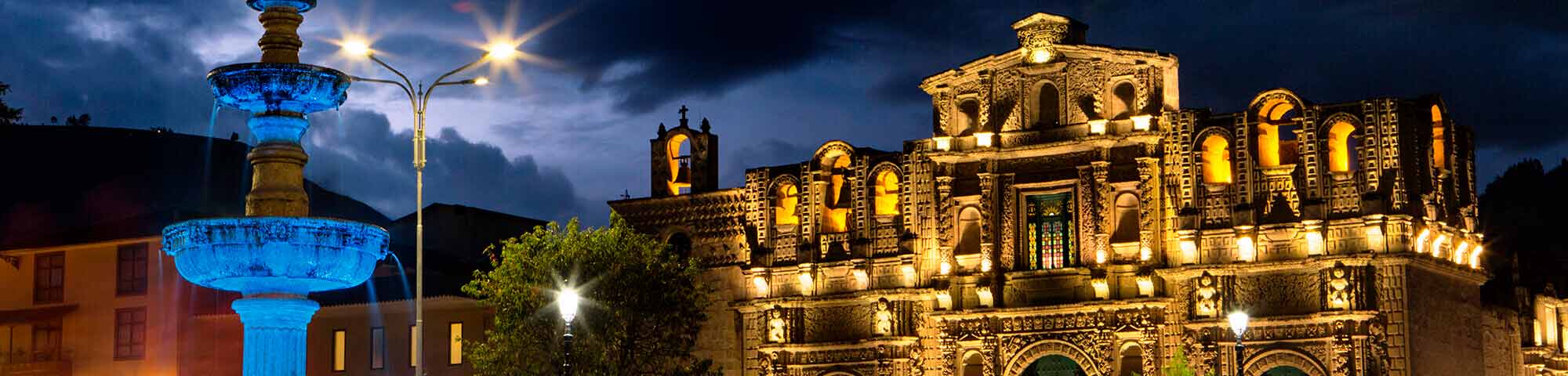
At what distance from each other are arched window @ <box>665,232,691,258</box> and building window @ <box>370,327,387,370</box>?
9.81m

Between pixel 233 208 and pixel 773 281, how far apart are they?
75.5ft

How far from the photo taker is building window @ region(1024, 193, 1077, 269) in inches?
2064

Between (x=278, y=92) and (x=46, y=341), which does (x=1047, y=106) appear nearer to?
(x=278, y=92)

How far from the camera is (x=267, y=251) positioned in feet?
101

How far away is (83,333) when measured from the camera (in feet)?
208

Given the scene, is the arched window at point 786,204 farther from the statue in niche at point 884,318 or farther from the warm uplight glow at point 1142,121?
the warm uplight glow at point 1142,121

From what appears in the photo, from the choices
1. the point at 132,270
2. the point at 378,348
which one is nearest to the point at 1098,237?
the point at 378,348

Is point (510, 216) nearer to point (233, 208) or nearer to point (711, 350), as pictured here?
point (233, 208)

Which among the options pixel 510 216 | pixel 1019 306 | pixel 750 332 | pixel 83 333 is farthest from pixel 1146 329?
pixel 83 333

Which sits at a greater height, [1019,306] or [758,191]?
[758,191]

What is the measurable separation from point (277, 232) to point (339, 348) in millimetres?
33222

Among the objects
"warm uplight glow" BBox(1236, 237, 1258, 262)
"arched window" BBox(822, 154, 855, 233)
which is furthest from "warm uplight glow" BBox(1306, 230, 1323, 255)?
"arched window" BBox(822, 154, 855, 233)

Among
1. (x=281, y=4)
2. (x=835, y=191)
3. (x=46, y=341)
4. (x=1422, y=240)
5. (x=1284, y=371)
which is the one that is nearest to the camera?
(x=281, y=4)

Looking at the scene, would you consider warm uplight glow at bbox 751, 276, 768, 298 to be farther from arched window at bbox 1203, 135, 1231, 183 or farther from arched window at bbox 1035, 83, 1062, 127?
arched window at bbox 1203, 135, 1231, 183
